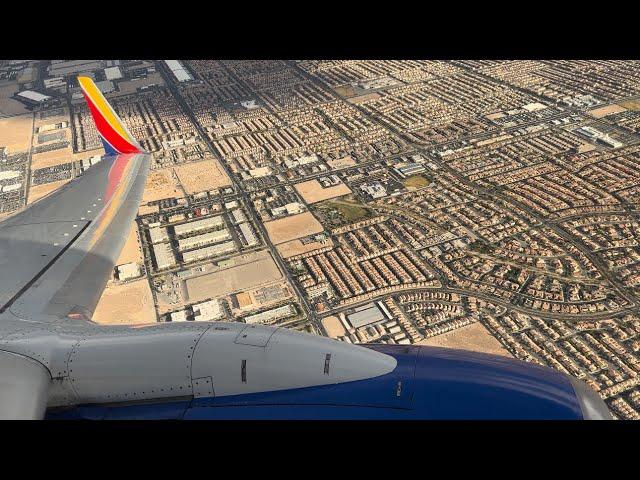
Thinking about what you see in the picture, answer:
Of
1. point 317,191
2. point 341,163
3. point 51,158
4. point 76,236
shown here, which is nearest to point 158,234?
point 317,191

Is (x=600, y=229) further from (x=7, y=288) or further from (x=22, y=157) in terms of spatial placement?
(x=22, y=157)

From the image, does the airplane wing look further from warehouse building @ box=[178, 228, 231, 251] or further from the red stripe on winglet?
warehouse building @ box=[178, 228, 231, 251]

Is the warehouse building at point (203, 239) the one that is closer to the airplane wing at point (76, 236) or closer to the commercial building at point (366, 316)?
the commercial building at point (366, 316)

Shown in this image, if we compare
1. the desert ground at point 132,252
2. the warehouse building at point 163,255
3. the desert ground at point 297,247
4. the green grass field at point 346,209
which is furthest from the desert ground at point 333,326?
the desert ground at point 132,252

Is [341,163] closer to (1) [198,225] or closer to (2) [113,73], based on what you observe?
(1) [198,225]

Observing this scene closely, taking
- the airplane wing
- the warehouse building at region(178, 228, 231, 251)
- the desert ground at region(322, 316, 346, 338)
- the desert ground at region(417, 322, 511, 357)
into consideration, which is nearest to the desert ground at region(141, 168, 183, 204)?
the warehouse building at region(178, 228, 231, 251)

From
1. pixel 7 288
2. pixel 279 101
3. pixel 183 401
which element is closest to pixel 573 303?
pixel 183 401
